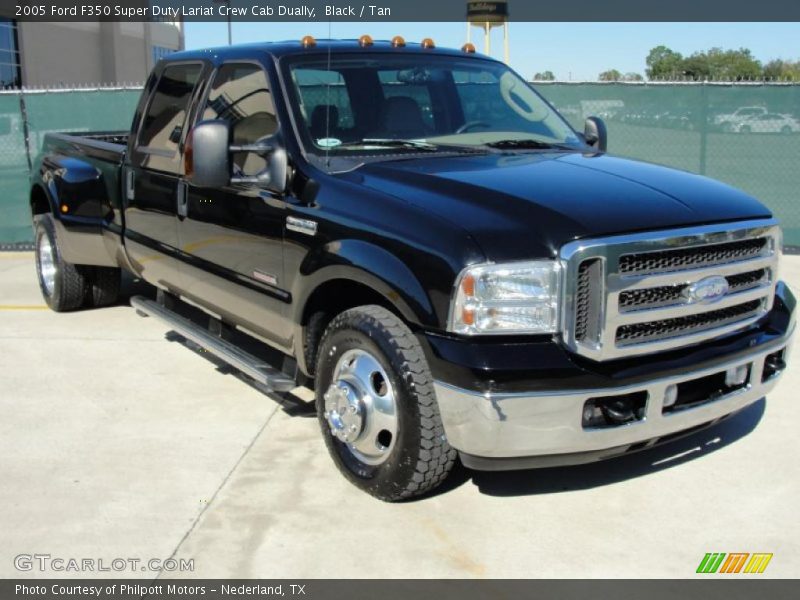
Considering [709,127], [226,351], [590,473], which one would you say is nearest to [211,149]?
[226,351]

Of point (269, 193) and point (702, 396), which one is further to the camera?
point (269, 193)

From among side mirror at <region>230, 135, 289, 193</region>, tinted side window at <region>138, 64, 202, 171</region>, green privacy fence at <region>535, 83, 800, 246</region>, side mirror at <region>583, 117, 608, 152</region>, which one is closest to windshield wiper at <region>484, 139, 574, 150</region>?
side mirror at <region>583, 117, 608, 152</region>

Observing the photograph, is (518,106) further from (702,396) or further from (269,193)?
(702,396)

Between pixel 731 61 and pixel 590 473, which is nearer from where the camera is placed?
pixel 590 473

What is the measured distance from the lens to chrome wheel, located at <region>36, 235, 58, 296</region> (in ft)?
24.6

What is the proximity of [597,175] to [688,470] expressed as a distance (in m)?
1.49

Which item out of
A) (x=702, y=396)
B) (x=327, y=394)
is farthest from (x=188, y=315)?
(x=702, y=396)

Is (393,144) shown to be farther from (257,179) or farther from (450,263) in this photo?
→ (450,263)

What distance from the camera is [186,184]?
5172 mm

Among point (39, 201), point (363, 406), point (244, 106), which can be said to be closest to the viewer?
point (363, 406)

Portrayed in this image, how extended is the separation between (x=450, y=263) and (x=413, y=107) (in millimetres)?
1656

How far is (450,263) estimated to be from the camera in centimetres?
332

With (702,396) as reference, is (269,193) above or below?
above

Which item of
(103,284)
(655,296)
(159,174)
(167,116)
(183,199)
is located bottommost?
(103,284)
